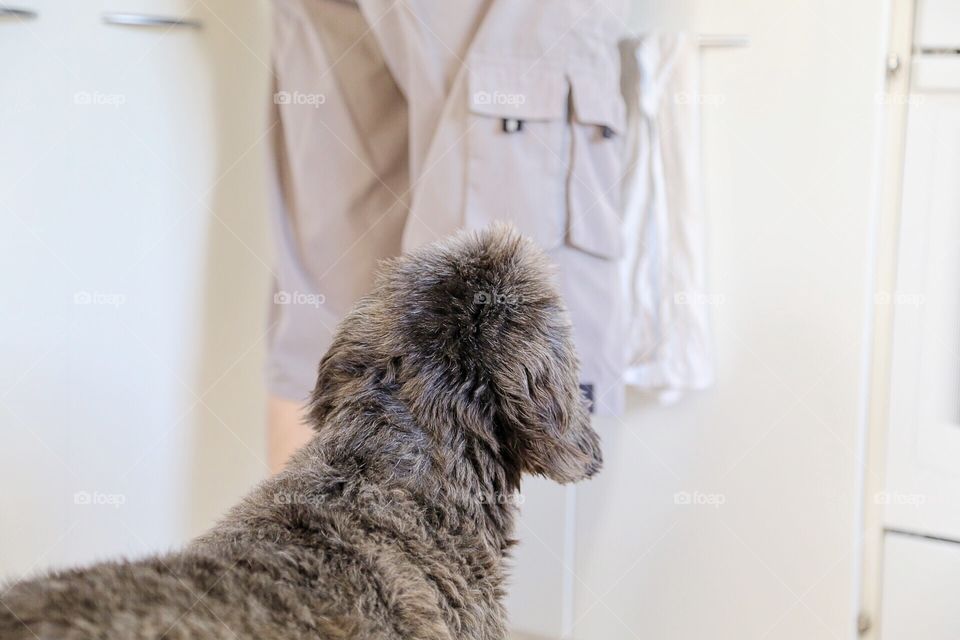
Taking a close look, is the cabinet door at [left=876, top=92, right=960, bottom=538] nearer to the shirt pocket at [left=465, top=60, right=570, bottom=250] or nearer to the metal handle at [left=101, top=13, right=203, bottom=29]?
the shirt pocket at [left=465, top=60, right=570, bottom=250]

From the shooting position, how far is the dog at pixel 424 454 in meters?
0.64

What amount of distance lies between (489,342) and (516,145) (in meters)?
0.47

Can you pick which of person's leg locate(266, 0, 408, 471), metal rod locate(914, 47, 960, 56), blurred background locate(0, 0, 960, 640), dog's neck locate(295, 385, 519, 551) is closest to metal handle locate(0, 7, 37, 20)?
blurred background locate(0, 0, 960, 640)

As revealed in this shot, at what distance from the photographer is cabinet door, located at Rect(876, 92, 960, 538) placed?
1240 mm

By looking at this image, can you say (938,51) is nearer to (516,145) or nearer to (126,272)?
(516,145)

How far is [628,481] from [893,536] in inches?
17.5

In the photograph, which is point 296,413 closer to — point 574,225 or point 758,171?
point 574,225

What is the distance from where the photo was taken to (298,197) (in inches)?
51.4

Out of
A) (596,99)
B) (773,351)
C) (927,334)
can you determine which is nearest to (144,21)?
(596,99)

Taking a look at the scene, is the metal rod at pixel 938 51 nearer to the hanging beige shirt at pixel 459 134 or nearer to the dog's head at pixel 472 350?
the hanging beige shirt at pixel 459 134

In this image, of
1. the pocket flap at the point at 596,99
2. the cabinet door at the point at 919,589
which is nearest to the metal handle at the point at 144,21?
the pocket flap at the point at 596,99

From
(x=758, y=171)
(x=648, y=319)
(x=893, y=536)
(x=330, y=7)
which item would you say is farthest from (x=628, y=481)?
(x=330, y=7)

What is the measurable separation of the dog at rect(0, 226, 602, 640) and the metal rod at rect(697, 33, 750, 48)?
0.70 metres

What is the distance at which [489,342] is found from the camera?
29.9 inches
